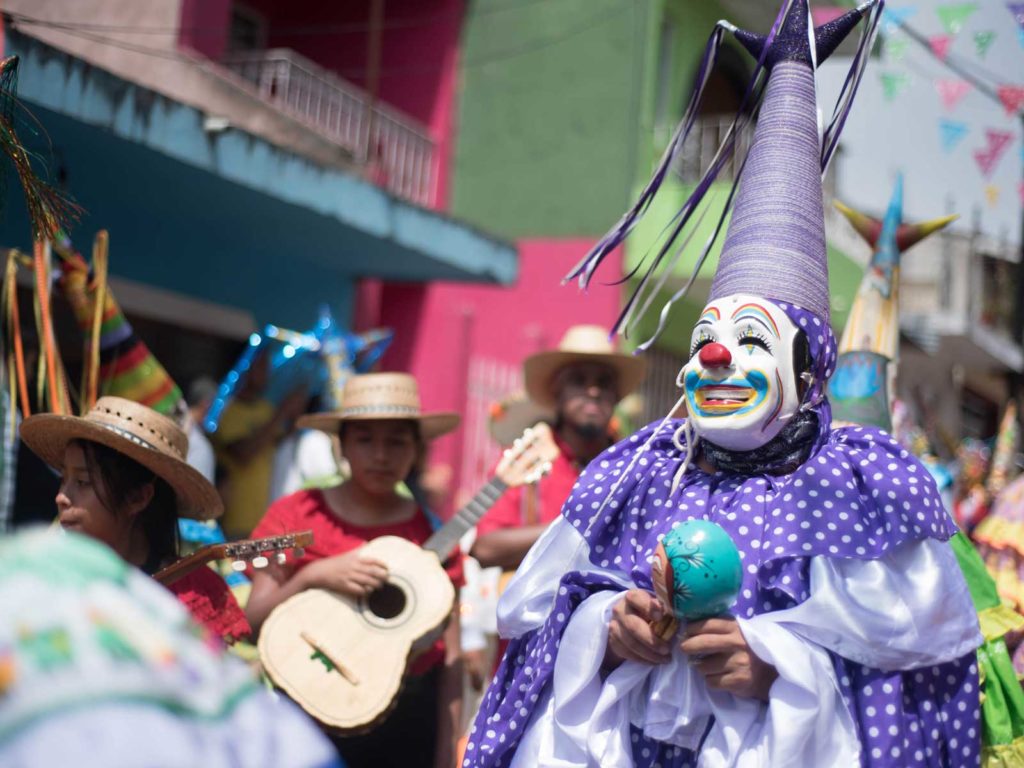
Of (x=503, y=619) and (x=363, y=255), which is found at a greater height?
(x=363, y=255)

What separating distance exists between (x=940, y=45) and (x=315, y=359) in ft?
13.6

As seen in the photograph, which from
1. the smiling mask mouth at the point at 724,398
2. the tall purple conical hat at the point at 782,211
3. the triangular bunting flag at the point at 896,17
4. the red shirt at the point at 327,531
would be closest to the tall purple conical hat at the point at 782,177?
the tall purple conical hat at the point at 782,211

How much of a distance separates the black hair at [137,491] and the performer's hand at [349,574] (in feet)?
1.70

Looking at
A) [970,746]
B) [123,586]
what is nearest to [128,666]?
[123,586]

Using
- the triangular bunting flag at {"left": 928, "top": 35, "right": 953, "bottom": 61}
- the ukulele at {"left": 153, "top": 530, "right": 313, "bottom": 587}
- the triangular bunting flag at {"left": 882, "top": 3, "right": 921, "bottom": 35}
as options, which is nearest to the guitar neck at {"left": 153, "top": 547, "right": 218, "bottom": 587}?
the ukulele at {"left": 153, "top": 530, "right": 313, "bottom": 587}

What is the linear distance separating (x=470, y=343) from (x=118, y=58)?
177 inches

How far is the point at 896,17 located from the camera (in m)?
5.50

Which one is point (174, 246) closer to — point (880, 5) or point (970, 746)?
point (880, 5)

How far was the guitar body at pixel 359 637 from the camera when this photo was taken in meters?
3.64

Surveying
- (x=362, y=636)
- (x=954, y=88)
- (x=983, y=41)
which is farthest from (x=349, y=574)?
(x=954, y=88)

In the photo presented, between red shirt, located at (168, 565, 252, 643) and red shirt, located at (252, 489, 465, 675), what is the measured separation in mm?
497

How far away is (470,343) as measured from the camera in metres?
11.6

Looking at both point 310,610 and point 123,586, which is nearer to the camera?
point 123,586

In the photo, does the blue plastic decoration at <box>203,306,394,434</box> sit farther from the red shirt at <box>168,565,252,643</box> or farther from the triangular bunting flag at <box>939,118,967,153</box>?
the triangular bunting flag at <box>939,118,967,153</box>
